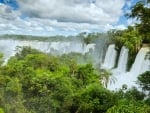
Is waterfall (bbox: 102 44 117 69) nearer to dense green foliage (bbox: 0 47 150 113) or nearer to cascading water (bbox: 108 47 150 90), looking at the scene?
cascading water (bbox: 108 47 150 90)

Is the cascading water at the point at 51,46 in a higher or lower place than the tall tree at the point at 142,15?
lower

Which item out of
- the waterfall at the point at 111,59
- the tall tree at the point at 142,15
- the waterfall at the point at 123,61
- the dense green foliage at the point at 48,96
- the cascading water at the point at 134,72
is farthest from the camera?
the waterfall at the point at 111,59

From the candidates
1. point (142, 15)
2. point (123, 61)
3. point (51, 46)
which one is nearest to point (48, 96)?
point (142, 15)

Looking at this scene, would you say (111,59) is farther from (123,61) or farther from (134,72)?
(134,72)

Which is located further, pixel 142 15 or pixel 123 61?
pixel 123 61

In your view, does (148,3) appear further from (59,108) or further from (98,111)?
(59,108)

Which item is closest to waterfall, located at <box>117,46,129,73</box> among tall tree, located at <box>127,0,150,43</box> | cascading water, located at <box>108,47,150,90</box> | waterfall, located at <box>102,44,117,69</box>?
waterfall, located at <box>102,44,117,69</box>

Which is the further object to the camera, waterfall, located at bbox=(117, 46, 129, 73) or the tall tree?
waterfall, located at bbox=(117, 46, 129, 73)

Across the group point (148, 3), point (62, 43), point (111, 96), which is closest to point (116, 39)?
point (62, 43)

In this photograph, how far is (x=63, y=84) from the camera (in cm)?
1941

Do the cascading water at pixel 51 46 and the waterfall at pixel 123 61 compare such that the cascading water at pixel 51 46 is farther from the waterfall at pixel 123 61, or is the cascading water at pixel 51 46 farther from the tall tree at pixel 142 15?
the tall tree at pixel 142 15

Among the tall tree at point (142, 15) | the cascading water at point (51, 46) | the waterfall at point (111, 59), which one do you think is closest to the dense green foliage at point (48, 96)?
the tall tree at point (142, 15)

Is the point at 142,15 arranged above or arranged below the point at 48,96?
above

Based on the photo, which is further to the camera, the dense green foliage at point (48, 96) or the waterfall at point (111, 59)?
the waterfall at point (111, 59)
